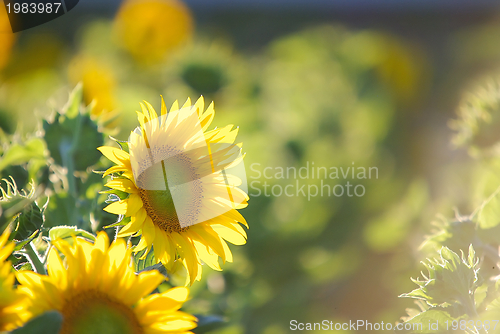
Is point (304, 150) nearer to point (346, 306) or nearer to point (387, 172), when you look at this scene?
point (387, 172)

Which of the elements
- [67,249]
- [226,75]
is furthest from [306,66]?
[67,249]

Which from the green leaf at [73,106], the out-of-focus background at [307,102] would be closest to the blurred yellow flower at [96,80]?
the out-of-focus background at [307,102]

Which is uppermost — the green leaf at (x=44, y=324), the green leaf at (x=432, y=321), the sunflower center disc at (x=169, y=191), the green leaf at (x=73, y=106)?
the green leaf at (x=73, y=106)

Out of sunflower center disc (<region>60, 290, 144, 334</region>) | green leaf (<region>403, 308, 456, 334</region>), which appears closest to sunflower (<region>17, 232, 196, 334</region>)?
sunflower center disc (<region>60, 290, 144, 334</region>)

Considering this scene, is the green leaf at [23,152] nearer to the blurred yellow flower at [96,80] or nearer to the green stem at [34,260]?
the green stem at [34,260]

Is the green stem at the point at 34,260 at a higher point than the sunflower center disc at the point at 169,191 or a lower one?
lower

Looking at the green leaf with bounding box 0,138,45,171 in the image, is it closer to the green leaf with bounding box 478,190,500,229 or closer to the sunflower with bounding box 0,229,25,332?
the sunflower with bounding box 0,229,25,332
